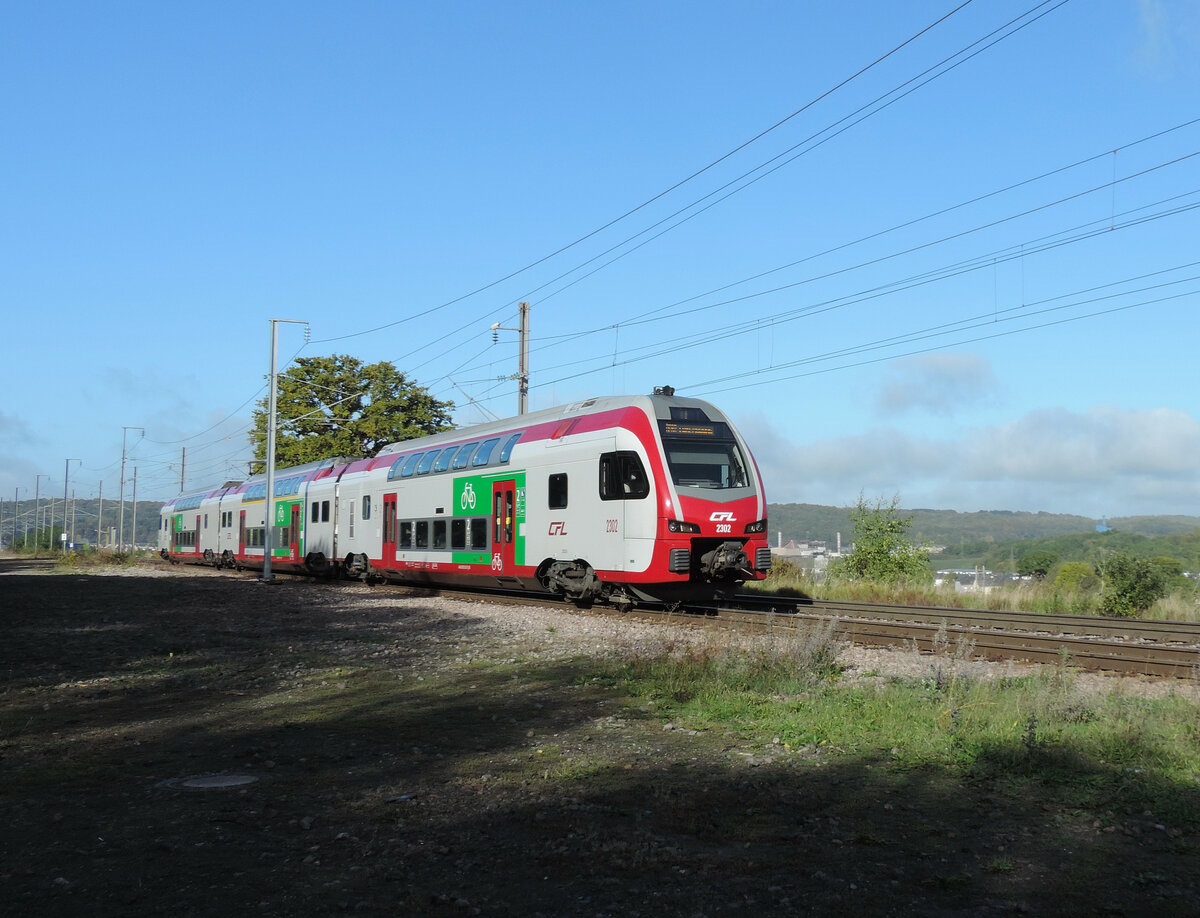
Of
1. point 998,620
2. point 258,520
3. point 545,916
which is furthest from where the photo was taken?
point 258,520

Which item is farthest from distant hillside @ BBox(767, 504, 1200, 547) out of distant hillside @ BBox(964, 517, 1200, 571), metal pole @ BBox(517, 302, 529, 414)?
metal pole @ BBox(517, 302, 529, 414)

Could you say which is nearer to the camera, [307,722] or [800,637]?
[307,722]

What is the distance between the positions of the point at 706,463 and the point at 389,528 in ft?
44.5

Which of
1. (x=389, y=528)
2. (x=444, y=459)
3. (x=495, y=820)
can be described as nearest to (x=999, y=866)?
(x=495, y=820)

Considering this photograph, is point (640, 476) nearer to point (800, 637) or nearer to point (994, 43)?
point (800, 637)

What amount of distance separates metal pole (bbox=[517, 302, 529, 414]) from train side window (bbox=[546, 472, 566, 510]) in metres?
15.4

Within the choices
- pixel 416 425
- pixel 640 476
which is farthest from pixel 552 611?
pixel 416 425

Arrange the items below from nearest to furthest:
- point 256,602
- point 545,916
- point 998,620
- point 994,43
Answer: point 545,916 → point 994,43 → point 998,620 → point 256,602

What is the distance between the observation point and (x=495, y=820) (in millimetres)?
6066

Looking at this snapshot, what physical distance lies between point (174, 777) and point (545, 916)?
3.84 m

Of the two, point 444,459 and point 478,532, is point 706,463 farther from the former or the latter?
point 444,459

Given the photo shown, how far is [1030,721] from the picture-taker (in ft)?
25.0

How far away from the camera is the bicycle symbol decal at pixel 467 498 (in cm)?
2434

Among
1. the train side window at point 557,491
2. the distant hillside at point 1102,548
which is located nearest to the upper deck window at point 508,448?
the train side window at point 557,491
